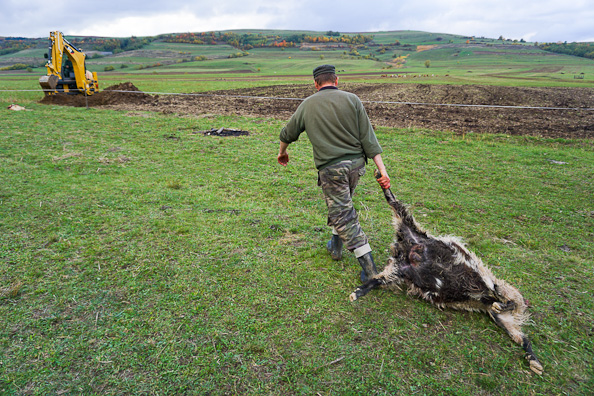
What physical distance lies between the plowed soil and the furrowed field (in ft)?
19.6

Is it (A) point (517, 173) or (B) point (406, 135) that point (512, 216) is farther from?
(B) point (406, 135)

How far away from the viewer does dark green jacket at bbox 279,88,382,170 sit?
3.52 meters

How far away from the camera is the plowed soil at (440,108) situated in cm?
1327

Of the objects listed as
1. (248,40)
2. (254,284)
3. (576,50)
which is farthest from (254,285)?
(248,40)

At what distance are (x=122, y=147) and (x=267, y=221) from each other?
20.9ft

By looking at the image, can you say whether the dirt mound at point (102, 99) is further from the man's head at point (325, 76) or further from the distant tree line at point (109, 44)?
the distant tree line at point (109, 44)

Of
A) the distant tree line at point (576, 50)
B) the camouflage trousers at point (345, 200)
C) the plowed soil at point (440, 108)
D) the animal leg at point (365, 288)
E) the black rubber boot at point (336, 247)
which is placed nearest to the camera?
the animal leg at point (365, 288)

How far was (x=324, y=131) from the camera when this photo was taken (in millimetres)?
3590

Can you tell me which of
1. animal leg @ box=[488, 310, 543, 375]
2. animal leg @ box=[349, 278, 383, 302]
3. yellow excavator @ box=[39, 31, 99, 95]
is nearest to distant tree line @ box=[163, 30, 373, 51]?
yellow excavator @ box=[39, 31, 99, 95]

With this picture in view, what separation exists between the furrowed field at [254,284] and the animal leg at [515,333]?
9 centimetres

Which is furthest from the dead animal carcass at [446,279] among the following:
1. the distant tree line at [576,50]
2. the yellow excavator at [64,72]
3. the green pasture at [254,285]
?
the distant tree line at [576,50]

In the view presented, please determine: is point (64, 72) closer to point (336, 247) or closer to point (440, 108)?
point (440, 108)

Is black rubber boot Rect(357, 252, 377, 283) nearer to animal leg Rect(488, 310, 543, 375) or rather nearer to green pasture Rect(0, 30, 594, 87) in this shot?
animal leg Rect(488, 310, 543, 375)

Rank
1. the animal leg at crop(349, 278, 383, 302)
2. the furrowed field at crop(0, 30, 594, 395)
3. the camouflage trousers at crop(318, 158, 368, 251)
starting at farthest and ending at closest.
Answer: the camouflage trousers at crop(318, 158, 368, 251), the animal leg at crop(349, 278, 383, 302), the furrowed field at crop(0, 30, 594, 395)
